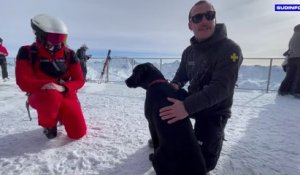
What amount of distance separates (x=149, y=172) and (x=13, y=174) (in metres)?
1.16

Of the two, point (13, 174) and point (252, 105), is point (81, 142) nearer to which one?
point (13, 174)

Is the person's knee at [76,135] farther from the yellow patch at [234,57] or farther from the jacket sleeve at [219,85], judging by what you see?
the yellow patch at [234,57]

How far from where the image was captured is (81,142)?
2510 mm

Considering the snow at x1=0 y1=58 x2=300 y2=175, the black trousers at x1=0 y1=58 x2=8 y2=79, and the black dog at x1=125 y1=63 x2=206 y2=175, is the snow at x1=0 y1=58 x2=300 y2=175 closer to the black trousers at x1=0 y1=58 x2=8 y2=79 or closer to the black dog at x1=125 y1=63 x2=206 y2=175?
the black dog at x1=125 y1=63 x2=206 y2=175

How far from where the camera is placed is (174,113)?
1.59 m

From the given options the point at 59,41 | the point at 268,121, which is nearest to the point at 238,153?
the point at 268,121

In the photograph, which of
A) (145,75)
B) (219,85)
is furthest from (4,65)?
(219,85)

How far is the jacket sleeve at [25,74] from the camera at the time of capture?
2373mm

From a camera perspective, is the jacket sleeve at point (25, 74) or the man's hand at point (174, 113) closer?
the man's hand at point (174, 113)

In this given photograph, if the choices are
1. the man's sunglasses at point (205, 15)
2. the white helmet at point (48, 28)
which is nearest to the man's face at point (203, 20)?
the man's sunglasses at point (205, 15)

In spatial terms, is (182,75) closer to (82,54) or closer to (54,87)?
(54,87)

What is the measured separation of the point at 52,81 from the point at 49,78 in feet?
0.21

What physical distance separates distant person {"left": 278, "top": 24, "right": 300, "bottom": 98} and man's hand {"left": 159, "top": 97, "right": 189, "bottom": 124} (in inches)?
220

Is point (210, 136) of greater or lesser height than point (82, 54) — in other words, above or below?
below
